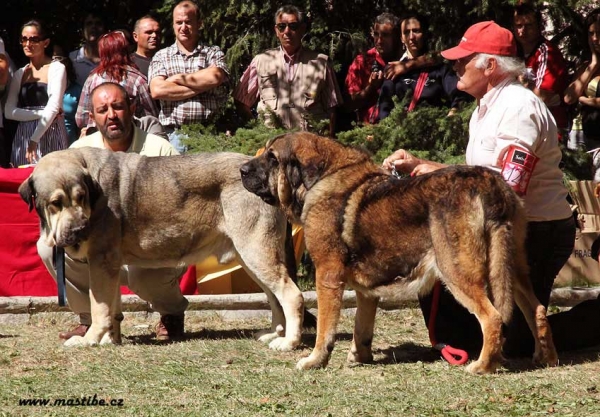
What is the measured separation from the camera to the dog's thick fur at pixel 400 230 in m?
5.98

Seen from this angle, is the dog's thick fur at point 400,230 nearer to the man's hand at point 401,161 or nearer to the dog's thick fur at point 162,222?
the man's hand at point 401,161

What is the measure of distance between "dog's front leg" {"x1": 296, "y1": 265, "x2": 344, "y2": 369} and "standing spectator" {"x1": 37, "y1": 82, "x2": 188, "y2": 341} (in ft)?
6.65

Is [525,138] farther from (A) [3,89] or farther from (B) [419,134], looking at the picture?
(A) [3,89]

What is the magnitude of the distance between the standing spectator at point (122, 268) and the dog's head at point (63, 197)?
687mm

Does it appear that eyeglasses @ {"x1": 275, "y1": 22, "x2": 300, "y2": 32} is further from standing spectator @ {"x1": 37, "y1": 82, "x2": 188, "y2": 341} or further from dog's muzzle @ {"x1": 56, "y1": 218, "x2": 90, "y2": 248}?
dog's muzzle @ {"x1": 56, "y1": 218, "x2": 90, "y2": 248}

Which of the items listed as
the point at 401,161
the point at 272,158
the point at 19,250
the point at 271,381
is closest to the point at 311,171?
the point at 272,158

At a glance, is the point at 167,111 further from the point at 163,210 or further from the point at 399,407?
the point at 399,407

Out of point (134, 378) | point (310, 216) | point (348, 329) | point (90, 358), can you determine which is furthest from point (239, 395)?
point (348, 329)

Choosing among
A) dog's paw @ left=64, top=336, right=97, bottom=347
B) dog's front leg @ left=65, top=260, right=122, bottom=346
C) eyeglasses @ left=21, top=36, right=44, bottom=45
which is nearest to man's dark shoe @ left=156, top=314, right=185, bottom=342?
dog's front leg @ left=65, top=260, right=122, bottom=346

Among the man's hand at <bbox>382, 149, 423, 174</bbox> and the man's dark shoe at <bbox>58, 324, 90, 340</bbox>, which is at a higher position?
the man's hand at <bbox>382, 149, 423, 174</bbox>

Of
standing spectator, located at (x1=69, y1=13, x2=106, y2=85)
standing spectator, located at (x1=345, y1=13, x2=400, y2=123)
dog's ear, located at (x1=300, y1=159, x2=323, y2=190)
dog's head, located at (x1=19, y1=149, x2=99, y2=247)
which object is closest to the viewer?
dog's ear, located at (x1=300, y1=159, x2=323, y2=190)

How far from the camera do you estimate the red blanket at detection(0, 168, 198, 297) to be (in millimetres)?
9094

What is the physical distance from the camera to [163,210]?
759cm

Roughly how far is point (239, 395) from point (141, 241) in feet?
7.20
